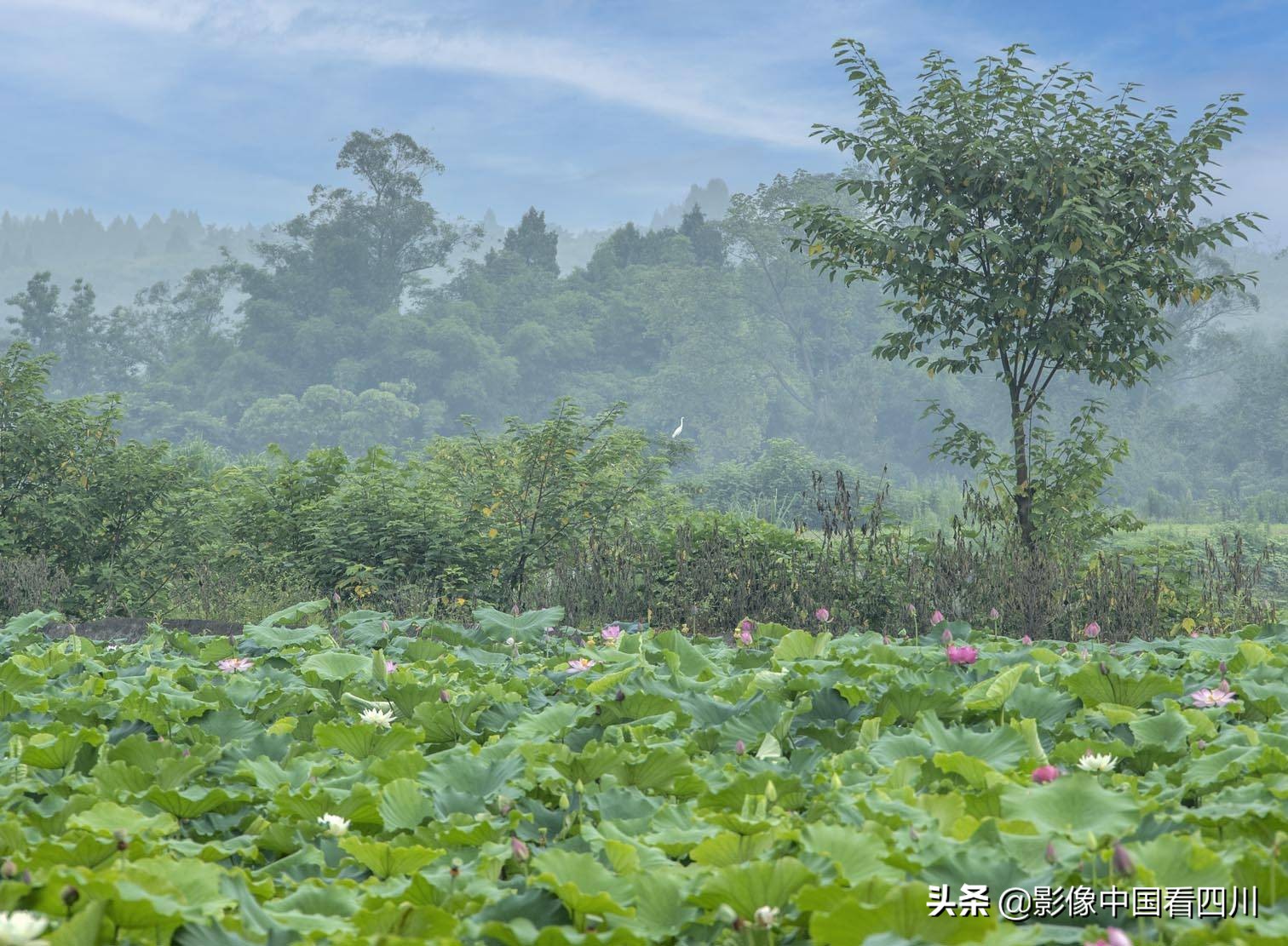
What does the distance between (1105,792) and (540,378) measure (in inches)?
1556

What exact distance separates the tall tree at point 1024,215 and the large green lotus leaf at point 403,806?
20.4 ft

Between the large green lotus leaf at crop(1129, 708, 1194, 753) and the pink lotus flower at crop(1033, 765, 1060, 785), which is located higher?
the pink lotus flower at crop(1033, 765, 1060, 785)

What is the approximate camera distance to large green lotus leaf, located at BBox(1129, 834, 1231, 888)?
4.52 feet

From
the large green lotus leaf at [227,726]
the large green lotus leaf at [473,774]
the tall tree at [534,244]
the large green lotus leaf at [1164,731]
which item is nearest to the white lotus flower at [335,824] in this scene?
the large green lotus leaf at [473,774]

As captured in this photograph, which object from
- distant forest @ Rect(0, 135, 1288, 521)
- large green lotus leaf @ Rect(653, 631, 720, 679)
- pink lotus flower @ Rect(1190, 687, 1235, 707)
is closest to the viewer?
pink lotus flower @ Rect(1190, 687, 1235, 707)

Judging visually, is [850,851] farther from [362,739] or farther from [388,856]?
[362,739]

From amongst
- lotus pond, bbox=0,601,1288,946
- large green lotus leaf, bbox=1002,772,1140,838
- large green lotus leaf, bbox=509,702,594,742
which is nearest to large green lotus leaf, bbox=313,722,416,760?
lotus pond, bbox=0,601,1288,946

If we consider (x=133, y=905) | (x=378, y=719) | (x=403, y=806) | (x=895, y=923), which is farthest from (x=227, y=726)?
(x=895, y=923)

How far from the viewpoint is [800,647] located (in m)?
3.08

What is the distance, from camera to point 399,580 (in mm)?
7594

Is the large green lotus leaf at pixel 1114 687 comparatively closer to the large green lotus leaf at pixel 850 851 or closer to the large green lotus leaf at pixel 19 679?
the large green lotus leaf at pixel 850 851

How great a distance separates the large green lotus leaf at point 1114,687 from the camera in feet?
8.39

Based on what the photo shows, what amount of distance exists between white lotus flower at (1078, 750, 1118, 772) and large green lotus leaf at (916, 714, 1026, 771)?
10 cm

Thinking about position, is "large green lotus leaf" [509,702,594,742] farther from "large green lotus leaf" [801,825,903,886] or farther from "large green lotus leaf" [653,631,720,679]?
"large green lotus leaf" [801,825,903,886]
